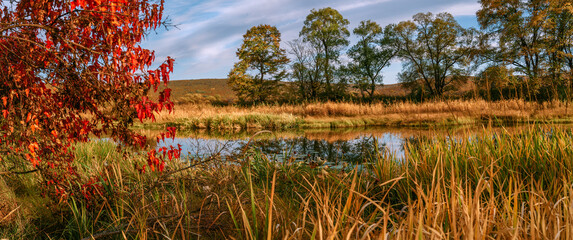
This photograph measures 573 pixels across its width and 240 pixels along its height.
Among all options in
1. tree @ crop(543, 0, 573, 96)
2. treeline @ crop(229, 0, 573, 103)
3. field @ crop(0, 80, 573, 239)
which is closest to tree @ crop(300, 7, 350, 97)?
treeline @ crop(229, 0, 573, 103)

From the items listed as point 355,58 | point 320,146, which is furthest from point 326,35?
point 320,146

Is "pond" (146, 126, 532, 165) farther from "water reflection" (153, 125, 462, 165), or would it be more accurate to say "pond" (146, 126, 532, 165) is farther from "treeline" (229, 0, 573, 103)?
"treeline" (229, 0, 573, 103)

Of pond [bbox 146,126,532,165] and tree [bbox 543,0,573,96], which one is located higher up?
tree [bbox 543,0,573,96]

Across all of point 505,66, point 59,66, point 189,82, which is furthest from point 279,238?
point 189,82

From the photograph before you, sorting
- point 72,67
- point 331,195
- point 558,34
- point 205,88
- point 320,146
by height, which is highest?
point 205,88

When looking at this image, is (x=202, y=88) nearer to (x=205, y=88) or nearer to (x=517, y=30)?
(x=205, y=88)

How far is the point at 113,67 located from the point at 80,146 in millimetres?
4829

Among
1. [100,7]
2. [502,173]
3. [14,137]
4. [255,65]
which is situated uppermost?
[255,65]

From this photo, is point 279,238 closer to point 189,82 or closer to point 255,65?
point 255,65

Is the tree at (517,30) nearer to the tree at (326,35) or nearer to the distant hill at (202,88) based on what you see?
the tree at (326,35)

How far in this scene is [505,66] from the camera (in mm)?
27109

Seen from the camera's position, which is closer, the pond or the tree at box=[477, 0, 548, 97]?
the pond

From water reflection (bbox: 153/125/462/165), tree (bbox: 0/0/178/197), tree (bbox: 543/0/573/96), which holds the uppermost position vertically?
tree (bbox: 543/0/573/96)

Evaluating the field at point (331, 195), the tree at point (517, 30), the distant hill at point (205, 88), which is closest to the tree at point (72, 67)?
the field at point (331, 195)
